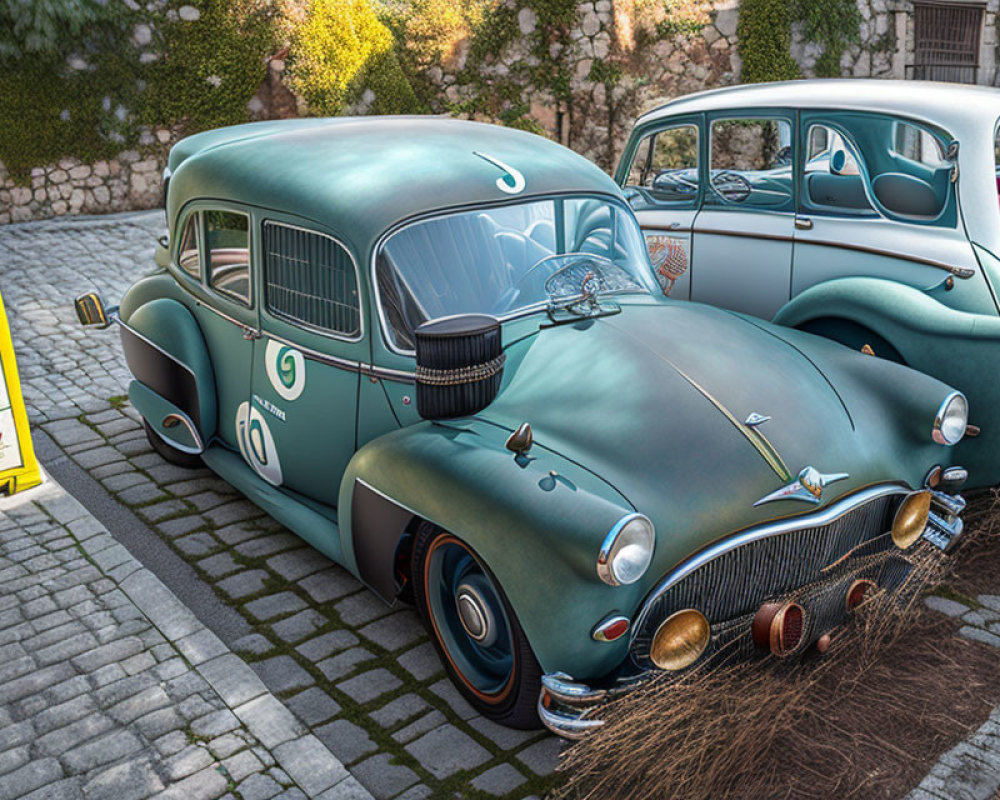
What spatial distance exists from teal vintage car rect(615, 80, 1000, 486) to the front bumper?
116 cm

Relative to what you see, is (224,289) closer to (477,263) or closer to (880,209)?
(477,263)

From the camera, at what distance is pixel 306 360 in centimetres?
427

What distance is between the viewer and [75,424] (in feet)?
20.5

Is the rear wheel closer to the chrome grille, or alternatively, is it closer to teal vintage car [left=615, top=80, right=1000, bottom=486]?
teal vintage car [left=615, top=80, right=1000, bottom=486]

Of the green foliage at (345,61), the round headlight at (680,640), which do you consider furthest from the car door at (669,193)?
the green foliage at (345,61)

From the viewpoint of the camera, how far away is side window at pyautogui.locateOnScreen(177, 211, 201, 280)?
16.5 ft

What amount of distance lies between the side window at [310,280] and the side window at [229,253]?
0.67ft

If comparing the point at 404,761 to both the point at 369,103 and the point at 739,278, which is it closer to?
the point at 739,278

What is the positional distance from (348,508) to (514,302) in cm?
109

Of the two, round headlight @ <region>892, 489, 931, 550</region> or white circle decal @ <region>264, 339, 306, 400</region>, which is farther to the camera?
white circle decal @ <region>264, 339, 306, 400</region>

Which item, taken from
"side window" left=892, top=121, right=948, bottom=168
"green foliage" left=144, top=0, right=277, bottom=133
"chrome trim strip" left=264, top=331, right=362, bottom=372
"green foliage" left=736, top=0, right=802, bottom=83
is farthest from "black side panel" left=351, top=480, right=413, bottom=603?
"green foliage" left=736, top=0, right=802, bottom=83

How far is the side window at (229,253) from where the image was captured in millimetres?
4633

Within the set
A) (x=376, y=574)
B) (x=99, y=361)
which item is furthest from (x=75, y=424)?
(x=376, y=574)

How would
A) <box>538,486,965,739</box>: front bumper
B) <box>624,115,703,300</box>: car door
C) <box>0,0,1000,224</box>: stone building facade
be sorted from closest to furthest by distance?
1. <box>538,486,965,739</box>: front bumper
2. <box>624,115,703,300</box>: car door
3. <box>0,0,1000,224</box>: stone building facade
